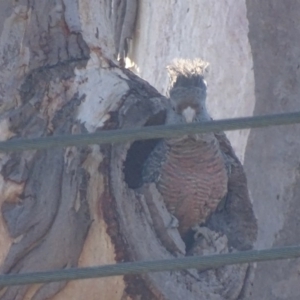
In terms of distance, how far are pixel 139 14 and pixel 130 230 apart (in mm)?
2012

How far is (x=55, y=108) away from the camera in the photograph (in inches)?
108

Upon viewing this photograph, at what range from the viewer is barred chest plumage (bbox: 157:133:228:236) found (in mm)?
3082

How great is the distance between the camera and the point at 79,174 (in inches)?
103

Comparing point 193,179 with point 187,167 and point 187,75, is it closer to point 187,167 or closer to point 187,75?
point 187,167

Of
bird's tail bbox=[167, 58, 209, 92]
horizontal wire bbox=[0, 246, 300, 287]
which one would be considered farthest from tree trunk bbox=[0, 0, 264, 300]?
horizontal wire bbox=[0, 246, 300, 287]

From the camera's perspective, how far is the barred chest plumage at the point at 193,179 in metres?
3.08

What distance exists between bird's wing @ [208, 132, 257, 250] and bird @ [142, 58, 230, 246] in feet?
0.07

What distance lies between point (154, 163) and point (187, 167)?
116 mm

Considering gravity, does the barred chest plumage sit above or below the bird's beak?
below

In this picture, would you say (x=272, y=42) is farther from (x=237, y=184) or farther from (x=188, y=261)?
(x=188, y=261)

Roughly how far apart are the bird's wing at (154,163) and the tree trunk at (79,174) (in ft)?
0.10

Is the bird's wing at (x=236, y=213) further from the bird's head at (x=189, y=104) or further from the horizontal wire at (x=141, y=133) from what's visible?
the horizontal wire at (x=141, y=133)

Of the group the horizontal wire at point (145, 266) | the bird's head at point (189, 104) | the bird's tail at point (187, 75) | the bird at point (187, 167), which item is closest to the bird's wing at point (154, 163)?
the bird at point (187, 167)

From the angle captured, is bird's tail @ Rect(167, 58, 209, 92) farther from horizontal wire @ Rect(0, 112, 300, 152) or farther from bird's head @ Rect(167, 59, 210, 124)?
horizontal wire @ Rect(0, 112, 300, 152)
